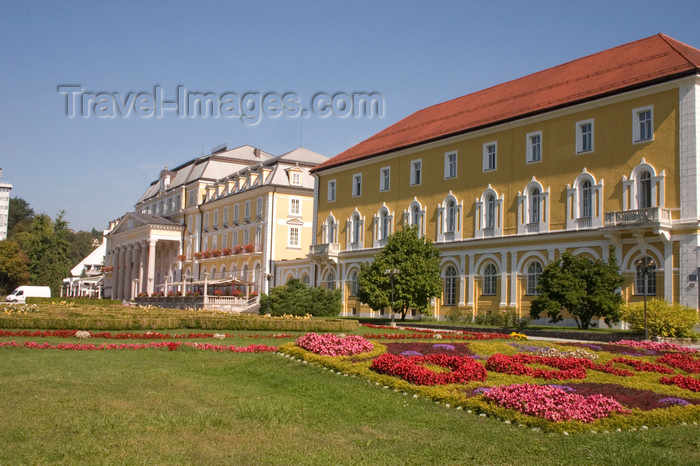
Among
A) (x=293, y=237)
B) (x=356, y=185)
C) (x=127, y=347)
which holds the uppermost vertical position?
(x=356, y=185)

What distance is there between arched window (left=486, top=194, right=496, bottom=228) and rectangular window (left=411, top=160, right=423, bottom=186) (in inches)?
267

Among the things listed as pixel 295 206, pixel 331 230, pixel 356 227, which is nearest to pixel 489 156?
pixel 356 227

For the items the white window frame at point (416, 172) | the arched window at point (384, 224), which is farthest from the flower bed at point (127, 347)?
the arched window at point (384, 224)

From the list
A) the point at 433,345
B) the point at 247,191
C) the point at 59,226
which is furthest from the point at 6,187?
the point at 433,345

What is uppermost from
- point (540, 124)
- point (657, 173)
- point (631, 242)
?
point (540, 124)

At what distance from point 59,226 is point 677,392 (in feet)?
297

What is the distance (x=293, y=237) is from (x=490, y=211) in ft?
90.2

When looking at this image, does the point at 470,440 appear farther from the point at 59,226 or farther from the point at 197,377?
the point at 59,226

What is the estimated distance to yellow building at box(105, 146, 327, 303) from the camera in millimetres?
64312

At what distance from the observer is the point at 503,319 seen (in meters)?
36.3

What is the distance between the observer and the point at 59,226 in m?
91.3

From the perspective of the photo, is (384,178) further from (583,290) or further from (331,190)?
(583,290)

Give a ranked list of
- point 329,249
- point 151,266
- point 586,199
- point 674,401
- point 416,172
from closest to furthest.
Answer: point 674,401 → point 586,199 → point 416,172 → point 329,249 → point 151,266

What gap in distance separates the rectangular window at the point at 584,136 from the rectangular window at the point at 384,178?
1609cm
